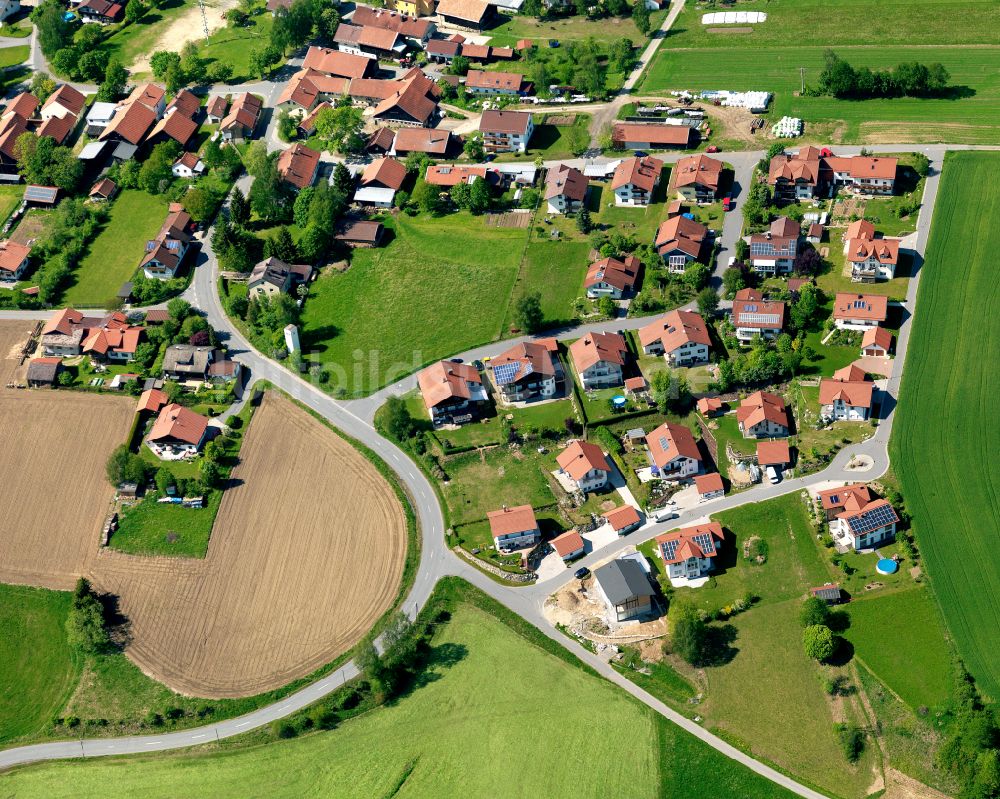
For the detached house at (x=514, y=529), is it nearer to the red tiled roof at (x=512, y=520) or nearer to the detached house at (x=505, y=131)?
the red tiled roof at (x=512, y=520)

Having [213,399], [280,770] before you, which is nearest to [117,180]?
[213,399]

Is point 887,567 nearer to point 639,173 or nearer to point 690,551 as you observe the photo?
point 690,551

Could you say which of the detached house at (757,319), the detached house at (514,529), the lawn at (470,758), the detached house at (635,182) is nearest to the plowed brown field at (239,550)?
the lawn at (470,758)

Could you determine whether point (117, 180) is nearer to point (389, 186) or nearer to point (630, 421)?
point (389, 186)

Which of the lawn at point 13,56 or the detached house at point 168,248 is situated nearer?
the detached house at point 168,248

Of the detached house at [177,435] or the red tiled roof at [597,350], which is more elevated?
the red tiled roof at [597,350]

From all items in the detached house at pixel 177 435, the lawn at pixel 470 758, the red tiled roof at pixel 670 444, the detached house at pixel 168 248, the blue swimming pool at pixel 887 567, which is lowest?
the lawn at pixel 470 758

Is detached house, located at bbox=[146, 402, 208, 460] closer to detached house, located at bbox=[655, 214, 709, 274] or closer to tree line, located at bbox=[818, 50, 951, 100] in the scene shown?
detached house, located at bbox=[655, 214, 709, 274]

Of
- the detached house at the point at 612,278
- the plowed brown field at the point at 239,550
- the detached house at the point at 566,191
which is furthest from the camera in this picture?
the detached house at the point at 566,191
